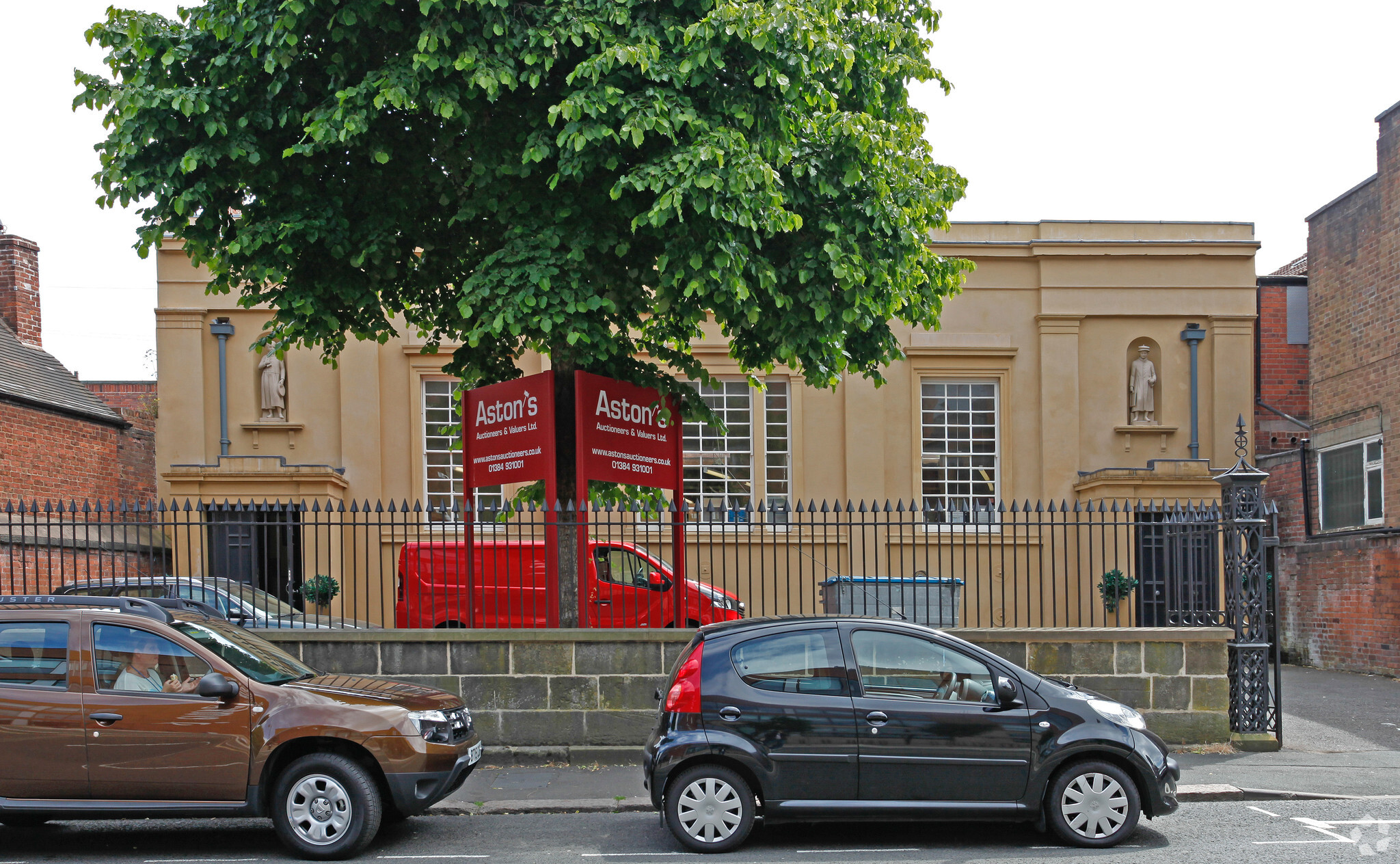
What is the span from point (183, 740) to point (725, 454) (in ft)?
45.3

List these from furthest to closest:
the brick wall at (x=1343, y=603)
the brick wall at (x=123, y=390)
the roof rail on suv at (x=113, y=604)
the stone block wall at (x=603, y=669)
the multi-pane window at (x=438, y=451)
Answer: the brick wall at (x=123, y=390), the multi-pane window at (x=438, y=451), the brick wall at (x=1343, y=603), the stone block wall at (x=603, y=669), the roof rail on suv at (x=113, y=604)

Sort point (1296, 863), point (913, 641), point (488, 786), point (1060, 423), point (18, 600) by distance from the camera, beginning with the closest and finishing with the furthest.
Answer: point (1296, 863), point (913, 641), point (18, 600), point (488, 786), point (1060, 423)

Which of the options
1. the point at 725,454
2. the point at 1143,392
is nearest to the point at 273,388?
the point at 725,454

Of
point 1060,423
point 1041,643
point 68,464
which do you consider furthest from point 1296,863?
point 68,464

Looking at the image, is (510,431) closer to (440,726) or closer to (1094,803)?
(440,726)

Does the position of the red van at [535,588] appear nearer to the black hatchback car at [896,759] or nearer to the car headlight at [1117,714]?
the black hatchback car at [896,759]

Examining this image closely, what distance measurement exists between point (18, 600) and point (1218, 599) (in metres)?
9.97

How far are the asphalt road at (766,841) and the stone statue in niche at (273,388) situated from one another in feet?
39.5

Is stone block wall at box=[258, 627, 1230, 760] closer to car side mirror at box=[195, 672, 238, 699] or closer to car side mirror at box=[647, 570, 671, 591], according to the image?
car side mirror at box=[195, 672, 238, 699]

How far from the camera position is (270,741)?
7.14 m

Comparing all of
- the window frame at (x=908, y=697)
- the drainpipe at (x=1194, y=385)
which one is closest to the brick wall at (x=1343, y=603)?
the drainpipe at (x=1194, y=385)

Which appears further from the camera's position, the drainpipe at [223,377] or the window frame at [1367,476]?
the drainpipe at [223,377]

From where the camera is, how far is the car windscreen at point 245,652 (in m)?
7.55

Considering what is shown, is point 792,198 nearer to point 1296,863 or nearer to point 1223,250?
point 1296,863
